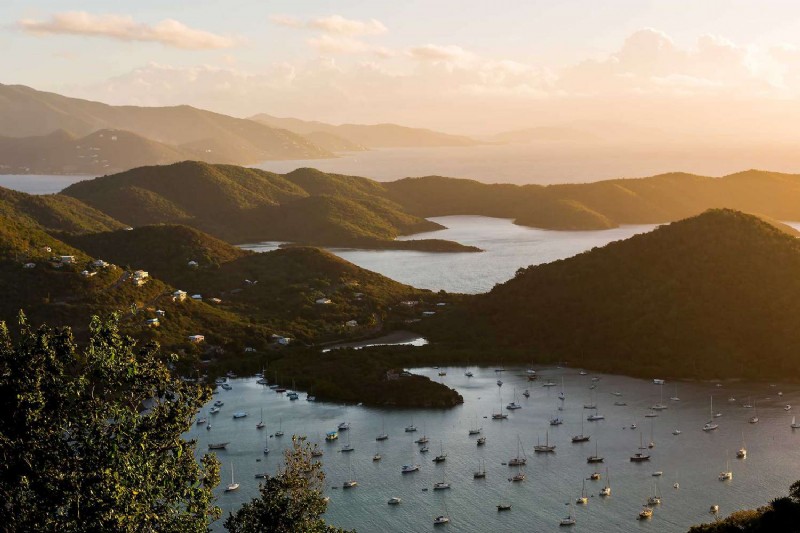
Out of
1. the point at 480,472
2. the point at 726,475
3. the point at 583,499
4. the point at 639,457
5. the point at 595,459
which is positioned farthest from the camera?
the point at 639,457

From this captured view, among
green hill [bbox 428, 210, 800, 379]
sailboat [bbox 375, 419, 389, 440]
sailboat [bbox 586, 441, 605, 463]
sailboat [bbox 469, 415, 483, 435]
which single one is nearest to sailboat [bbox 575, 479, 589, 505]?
sailboat [bbox 586, 441, 605, 463]

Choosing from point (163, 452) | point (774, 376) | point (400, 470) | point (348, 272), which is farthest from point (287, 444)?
point (348, 272)

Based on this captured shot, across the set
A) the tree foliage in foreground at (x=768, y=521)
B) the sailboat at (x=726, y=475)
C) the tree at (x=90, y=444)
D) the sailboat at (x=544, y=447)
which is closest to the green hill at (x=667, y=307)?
the sailboat at (x=544, y=447)

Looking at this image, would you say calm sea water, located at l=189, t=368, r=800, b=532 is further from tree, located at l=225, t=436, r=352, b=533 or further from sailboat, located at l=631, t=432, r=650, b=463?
tree, located at l=225, t=436, r=352, b=533

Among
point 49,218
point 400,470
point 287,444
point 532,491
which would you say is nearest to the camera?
point 532,491

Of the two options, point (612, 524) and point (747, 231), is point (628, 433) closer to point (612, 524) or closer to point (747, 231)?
point (612, 524)

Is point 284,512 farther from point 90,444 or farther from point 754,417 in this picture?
point 754,417

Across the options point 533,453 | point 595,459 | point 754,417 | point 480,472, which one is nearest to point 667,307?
point 754,417
